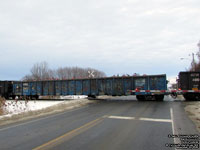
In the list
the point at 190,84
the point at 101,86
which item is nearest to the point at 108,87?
the point at 101,86

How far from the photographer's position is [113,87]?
75.0 ft

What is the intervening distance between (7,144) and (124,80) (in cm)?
1775

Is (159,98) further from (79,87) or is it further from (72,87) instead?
(72,87)

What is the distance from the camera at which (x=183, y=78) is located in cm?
2023

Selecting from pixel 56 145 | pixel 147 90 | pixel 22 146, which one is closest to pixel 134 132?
pixel 56 145

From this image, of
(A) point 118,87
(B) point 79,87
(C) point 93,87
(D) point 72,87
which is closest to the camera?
(A) point 118,87

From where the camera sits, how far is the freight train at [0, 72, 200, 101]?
20.2 m

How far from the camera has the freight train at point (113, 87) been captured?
66.1 feet

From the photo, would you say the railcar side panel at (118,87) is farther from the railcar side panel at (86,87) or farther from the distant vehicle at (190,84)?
the distant vehicle at (190,84)

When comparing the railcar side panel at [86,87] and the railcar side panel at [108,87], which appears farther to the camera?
the railcar side panel at [86,87]

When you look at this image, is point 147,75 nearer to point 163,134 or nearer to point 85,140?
point 163,134

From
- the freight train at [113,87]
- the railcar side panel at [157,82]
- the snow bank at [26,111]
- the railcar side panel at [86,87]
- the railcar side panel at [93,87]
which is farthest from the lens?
the railcar side panel at [86,87]

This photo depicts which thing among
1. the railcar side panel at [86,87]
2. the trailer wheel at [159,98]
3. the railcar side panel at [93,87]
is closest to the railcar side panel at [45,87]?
the railcar side panel at [86,87]

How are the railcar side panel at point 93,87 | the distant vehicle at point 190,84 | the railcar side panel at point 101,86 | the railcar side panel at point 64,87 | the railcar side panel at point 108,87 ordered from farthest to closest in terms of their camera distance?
the railcar side panel at point 64,87
the railcar side panel at point 93,87
the railcar side panel at point 101,86
the railcar side panel at point 108,87
the distant vehicle at point 190,84
